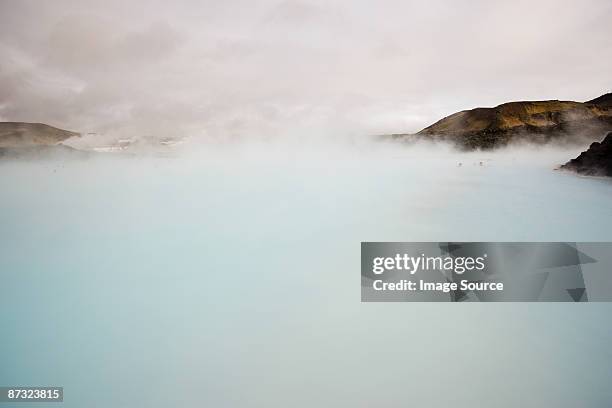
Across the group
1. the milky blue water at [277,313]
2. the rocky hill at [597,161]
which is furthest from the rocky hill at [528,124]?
the milky blue water at [277,313]

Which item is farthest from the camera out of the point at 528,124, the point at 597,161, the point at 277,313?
the point at 528,124

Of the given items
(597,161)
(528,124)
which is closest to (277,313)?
(597,161)

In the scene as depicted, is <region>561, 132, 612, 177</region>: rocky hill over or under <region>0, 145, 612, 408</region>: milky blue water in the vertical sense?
over

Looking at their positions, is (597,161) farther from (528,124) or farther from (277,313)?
(528,124)

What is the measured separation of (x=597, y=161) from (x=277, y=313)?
42.4 feet

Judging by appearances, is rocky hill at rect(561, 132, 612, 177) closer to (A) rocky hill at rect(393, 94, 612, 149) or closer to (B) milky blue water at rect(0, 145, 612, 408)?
(B) milky blue water at rect(0, 145, 612, 408)

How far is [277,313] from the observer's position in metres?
4.98

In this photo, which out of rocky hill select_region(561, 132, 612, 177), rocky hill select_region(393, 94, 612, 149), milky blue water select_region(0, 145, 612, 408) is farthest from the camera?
rocky hill select_region(393, 94, 612, 149)

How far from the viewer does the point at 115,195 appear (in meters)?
11.9

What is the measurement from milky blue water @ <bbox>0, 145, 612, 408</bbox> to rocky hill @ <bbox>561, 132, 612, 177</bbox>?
31.8 inches

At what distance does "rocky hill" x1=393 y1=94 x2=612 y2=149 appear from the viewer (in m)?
30.3

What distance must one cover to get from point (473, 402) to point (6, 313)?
7.18 metres

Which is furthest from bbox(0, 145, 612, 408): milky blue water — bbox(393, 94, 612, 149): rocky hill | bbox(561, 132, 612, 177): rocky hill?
bbox(393, 94, 612, 149): rocky hill

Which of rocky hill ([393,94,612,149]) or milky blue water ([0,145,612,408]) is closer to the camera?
milky blue water ([0,145,612,408])
